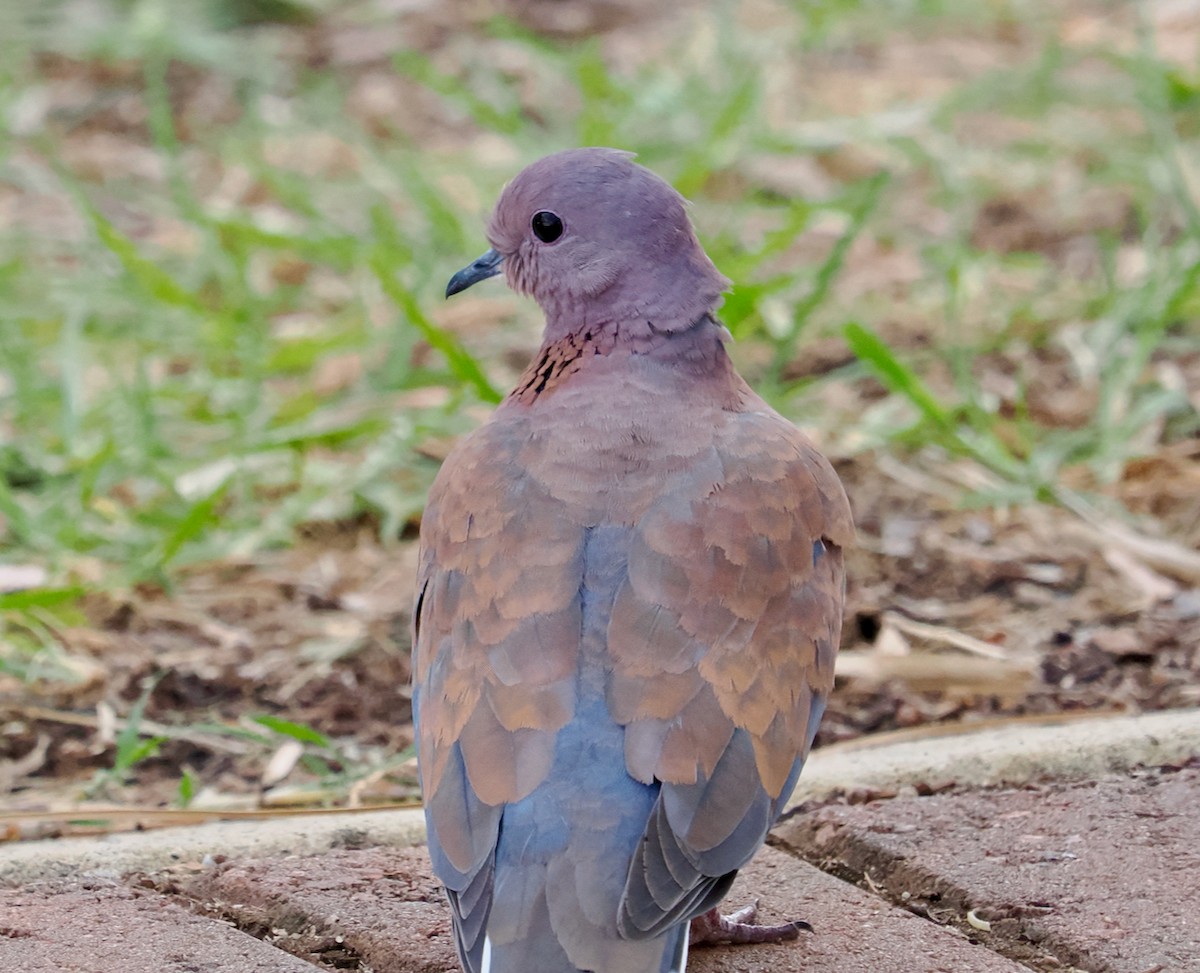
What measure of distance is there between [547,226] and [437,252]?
2254 millimetres

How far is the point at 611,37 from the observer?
7.96 m

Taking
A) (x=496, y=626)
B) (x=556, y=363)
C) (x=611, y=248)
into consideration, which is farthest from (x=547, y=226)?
(x=496, y=626)

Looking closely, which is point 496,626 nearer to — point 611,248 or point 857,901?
point 857,901

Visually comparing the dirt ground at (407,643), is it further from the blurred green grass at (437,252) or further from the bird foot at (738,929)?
the bird foot at (738,929)

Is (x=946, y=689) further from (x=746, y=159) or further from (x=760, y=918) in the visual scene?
(x=746, y=159)

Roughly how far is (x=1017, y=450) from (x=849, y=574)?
2.68 ft

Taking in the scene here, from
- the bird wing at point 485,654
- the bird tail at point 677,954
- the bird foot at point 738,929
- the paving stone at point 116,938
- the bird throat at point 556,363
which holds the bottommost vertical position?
the bird foot at point 738,929

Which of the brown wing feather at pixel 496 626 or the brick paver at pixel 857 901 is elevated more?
the brown wing feather at pixel 496 626

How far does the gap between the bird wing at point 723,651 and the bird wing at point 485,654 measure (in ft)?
0.32

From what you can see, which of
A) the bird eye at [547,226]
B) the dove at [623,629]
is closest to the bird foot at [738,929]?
the dove at [623,629]

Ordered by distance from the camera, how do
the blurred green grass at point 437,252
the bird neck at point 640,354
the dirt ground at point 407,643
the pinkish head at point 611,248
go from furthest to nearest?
the blurred green grass at point 437,252
the dirt ground at point 407,643
the pinkish head at point 611,248
the bird neck at point 640,354

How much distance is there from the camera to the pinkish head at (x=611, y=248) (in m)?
3.27

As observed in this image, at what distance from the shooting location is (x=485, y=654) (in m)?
2.62

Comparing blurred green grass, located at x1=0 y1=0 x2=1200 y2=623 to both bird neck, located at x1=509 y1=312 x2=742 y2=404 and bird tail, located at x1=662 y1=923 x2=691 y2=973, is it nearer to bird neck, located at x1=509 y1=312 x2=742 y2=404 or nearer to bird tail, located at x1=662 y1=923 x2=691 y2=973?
bird neck, located at x1=509 y1=312 x2=742 y2=404
